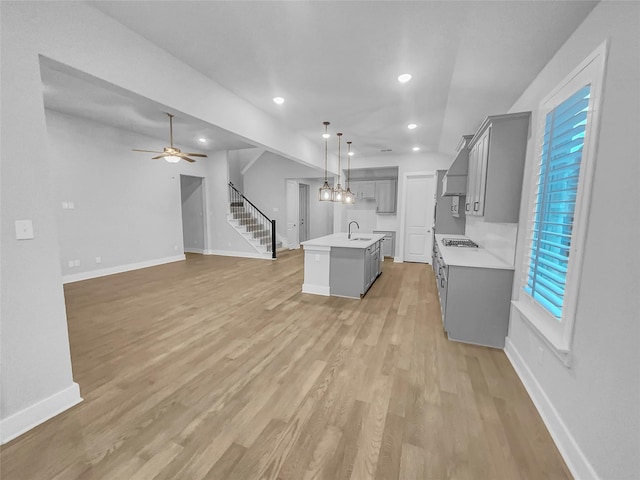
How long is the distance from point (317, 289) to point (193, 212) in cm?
576

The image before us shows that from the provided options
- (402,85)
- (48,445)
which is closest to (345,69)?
(402,85)

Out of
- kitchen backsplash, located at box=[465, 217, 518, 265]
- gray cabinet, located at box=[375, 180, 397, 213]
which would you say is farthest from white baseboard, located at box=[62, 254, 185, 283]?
kitchen backsplash, located at box=[465, 217, 518, 265]

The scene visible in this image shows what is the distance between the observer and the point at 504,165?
262 centimetres

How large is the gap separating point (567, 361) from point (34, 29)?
3892 mm

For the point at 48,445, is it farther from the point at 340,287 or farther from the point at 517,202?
the point at 517,202

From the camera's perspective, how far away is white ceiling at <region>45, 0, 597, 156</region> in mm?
1965

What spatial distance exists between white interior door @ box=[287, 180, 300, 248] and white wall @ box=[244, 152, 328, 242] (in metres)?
0.15

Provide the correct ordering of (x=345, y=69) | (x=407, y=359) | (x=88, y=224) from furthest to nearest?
(x=88, y=224), (x=345, y=69), (x=407, y=359)

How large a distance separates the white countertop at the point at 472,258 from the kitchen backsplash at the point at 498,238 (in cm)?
7

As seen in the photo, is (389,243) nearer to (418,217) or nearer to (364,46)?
(418,217)

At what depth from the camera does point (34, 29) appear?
1660mm

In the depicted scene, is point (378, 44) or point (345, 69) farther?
point (345, 69)

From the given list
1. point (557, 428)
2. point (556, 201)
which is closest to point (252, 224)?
point (556, 201)

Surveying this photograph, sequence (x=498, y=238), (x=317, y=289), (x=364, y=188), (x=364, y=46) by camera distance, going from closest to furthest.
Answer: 1. (x=364, y=46)
2. (x=498, y=238)
3. (x=317, y=289)
4. (x=364, y=188)
